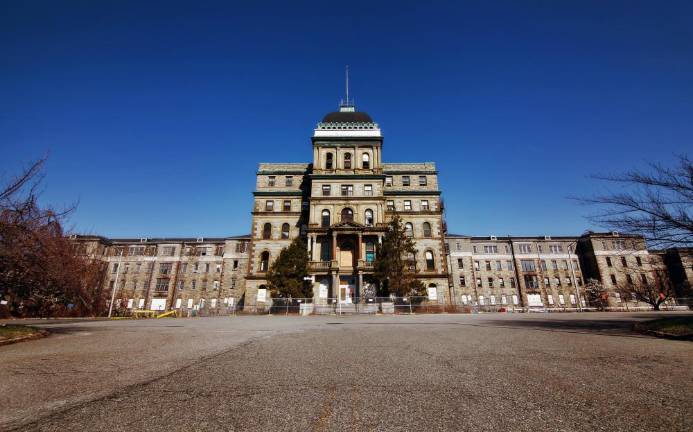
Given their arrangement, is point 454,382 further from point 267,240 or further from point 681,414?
point 267,240

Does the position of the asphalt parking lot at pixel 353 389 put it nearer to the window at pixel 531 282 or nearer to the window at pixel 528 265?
the window at pixel 531 282

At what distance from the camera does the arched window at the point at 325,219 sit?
Result: 38.7 metres

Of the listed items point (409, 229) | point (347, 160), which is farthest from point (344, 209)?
point (409, 229)

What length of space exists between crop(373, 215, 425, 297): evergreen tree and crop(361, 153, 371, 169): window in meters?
10.7

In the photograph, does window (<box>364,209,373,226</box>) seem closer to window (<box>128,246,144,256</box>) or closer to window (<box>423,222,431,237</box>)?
window (<box>423,222,431,237</box>)

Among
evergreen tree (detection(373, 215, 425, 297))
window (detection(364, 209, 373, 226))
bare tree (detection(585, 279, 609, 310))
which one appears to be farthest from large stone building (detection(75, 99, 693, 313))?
evergreen tree (detection(373, 215, 425, 297))

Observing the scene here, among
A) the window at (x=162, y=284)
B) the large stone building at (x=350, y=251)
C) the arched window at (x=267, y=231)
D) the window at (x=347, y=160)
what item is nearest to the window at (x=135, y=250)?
the large stone building at (x=350, y=251)

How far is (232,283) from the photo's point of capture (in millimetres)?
51312

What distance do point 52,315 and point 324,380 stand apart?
3883cm

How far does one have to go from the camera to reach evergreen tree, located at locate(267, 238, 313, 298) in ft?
98.8

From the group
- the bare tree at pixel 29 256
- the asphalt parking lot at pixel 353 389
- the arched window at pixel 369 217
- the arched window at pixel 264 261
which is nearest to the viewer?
the asphalt parking lot at pixel 353 389

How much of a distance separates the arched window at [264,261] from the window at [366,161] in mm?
16927

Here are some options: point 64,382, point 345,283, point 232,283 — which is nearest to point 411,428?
point 64,382

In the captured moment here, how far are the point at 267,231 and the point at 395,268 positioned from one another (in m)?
17.8
